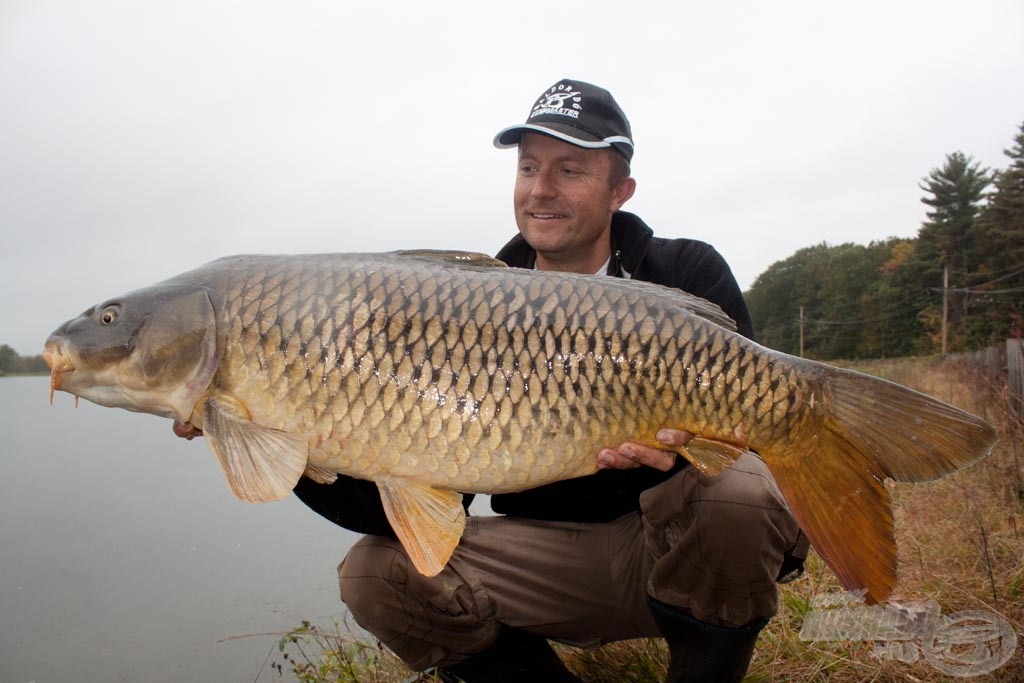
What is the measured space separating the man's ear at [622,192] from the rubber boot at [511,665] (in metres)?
1.40

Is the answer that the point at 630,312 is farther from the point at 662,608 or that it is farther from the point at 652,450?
the point at 662,608

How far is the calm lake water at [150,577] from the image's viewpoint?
3.34 m

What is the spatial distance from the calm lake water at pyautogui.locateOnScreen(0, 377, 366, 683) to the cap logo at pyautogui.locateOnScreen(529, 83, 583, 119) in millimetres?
2097

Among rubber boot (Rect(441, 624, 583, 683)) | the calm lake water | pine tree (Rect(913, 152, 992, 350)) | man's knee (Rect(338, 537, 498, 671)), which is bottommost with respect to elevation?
the calm lake water

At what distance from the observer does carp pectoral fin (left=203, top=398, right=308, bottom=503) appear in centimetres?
140

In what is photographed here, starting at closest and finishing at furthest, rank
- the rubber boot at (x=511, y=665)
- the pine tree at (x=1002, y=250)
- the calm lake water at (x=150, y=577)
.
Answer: the rubber boot at (x=511, y=665) < the calm lake water at (x=150, y=577) < the pine tree at (x=1002, y=250)

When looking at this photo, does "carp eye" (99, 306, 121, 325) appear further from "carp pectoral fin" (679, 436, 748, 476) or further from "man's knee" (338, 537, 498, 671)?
"carp pectoral fin" (679, 436, 748, 476)

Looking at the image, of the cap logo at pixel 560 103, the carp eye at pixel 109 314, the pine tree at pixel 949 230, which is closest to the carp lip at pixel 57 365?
the carp eye at pixel 109 314

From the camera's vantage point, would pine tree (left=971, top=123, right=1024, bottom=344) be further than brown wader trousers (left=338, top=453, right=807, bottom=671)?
Yes

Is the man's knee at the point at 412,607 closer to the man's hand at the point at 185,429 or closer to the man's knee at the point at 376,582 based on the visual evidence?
the man's knee at the point at 376,582

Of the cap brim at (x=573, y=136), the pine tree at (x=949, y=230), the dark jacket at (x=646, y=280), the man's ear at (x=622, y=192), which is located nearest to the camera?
the dark jacket at (x=646, y=280)

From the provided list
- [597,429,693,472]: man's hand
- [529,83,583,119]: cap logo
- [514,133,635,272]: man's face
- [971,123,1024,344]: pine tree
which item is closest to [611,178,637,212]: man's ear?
[514,133,635,272]: man's face

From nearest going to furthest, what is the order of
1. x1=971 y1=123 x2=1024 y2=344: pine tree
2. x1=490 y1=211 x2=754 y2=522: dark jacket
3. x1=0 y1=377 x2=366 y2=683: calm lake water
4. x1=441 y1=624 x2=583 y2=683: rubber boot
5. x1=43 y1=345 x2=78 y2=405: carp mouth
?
x1=43 y1=345 x2=78 y2=405: carp mouth
x1=441 y1=624 x2=583 y2=683: rubber boot
x1=490 y1=211 x2=754 y2=522: dark jacket
x1=0 y1=377 x2=366 y2=683: calm lake water
x1=971 y1=123 x2=1024 y2=344: pine tree

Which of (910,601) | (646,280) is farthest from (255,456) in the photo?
(910,601)
